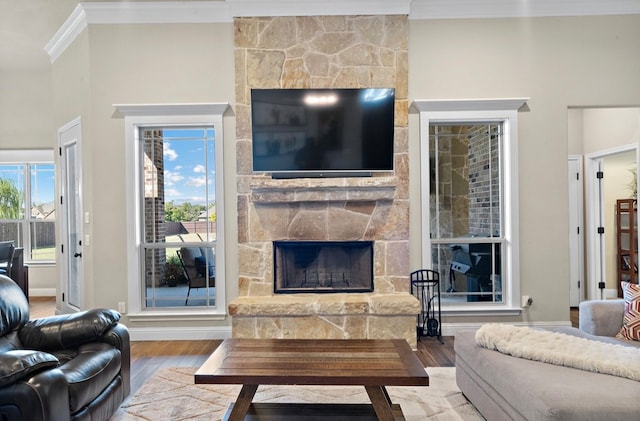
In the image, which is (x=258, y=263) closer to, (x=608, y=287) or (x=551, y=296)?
(x=551, y=296)

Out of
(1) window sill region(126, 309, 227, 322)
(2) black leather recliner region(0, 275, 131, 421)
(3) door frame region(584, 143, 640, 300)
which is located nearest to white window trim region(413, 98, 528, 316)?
(3) door frame region(584, 143, 640, 300)

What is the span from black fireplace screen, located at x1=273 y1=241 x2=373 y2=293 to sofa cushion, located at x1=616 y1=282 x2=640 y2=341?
203 cm

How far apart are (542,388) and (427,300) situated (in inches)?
92.5

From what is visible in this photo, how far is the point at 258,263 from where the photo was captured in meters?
4.02

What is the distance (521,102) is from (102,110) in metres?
4.19

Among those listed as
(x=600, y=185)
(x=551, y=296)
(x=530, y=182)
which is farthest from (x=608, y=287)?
(x=530, y=182)

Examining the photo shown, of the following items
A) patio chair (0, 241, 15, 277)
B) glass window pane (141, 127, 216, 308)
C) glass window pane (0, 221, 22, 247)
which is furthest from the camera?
glass window pane (0, 221, 22, 247)

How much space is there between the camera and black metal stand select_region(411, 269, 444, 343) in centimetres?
407

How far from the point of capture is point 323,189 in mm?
3963

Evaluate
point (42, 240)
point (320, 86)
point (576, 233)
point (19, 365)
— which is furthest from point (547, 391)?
point (42, 240)

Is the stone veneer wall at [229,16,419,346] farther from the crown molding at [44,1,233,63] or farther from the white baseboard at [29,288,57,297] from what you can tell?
the white baseboard at [29,288,57,297]

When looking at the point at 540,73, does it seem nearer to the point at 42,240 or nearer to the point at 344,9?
the point at 344,9

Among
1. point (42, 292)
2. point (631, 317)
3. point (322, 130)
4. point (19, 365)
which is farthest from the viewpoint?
point (42, 292)

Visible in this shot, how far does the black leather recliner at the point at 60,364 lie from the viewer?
174cm
